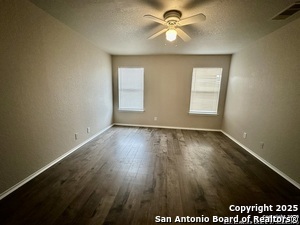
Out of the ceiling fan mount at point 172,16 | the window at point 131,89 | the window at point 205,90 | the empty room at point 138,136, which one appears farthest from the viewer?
the window at point 131,89

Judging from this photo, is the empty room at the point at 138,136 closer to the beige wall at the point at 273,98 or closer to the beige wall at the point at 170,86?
the beige wall at the point at 273,98

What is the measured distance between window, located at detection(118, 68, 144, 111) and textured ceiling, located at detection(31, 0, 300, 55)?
1.60m

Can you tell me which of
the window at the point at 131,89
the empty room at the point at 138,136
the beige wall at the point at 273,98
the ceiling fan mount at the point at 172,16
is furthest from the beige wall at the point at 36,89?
the beige wall at the point at 273,98

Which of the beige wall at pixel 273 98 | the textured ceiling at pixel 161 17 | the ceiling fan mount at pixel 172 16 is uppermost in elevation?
the textured ceiling at pixel 161 17

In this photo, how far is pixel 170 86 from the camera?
15.1 feet

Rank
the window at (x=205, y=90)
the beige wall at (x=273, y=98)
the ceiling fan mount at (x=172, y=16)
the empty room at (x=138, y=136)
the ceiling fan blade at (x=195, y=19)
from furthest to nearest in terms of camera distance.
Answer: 1. the window at (x=205, y=90)
2. the beige wall at (x=273, y=98)
3. the ceiling fan mount at (x=172, y=16)
4. the ceiling fan blade at (x=195, y=19)
5. the empty room at (x=138, y=136)

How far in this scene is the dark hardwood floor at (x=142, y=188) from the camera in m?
1.49

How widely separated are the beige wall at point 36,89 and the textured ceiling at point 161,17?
0.32m

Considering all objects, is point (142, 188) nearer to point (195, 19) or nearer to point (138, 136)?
point (138, 136)

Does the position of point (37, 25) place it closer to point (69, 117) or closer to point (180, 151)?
point (69, 117)

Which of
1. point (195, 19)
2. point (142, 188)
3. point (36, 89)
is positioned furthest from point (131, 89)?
point (142, 188)

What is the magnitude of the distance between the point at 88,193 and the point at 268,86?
3501 mm

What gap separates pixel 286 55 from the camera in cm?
223

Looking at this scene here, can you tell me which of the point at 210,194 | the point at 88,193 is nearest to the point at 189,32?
the point at 210,194
